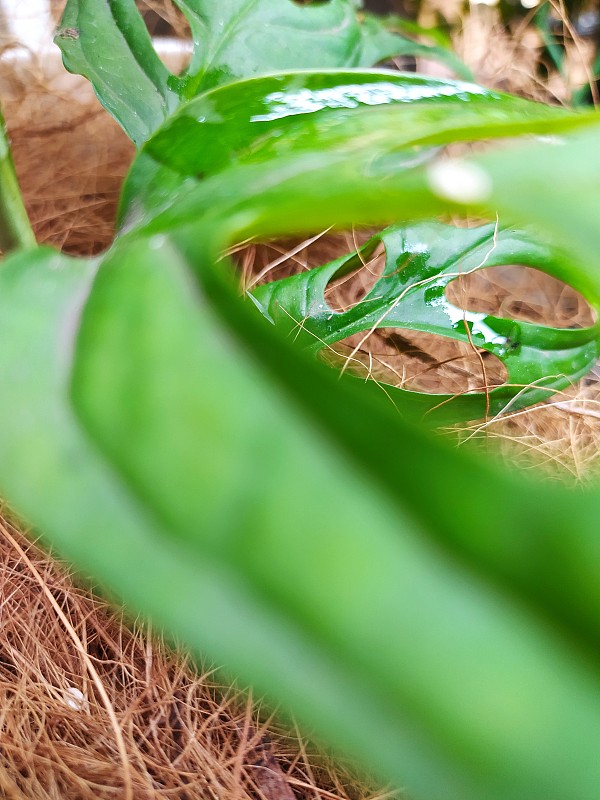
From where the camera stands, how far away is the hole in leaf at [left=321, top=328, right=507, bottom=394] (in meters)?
0.49

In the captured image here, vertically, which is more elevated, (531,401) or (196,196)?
(196,196)

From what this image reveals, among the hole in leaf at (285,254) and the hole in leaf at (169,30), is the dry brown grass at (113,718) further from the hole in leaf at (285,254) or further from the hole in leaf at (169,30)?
the hole in leaf at (169,30)

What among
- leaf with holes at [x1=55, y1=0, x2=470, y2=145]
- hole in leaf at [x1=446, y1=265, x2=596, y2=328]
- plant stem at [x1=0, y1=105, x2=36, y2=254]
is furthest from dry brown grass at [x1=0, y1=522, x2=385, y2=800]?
hole in leaf at [x1=446, y1=265, x2=596, y2=328]

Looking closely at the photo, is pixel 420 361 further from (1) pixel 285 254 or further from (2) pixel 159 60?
(2) pixel 159 60

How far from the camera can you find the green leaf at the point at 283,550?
109 mm

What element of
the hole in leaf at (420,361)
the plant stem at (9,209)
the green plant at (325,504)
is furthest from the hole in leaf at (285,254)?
the green plant at (325,504)

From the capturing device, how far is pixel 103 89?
1.21ft

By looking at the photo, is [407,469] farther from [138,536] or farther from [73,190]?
[73,190]

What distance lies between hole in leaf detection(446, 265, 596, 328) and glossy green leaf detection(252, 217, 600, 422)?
216 mm

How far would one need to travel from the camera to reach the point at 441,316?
408 mm

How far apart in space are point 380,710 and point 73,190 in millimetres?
605

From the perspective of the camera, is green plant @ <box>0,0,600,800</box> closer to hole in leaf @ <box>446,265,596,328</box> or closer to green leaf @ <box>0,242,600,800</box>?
green leaf @ <box>0,242,600,800</box>

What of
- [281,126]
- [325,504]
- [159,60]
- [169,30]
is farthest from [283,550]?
[169,30]

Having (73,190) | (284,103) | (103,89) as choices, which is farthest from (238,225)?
(73,190)
